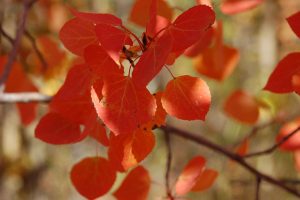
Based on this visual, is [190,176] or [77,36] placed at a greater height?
[77,36]

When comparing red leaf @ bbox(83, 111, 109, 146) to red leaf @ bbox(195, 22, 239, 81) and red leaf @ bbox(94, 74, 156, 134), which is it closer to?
red leaf @ bbox(94, 74, 156, 134)

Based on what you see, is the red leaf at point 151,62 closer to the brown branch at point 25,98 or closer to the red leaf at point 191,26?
the red leaf at point 191,26

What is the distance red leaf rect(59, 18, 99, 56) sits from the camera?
2.33 ft

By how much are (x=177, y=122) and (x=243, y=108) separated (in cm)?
336

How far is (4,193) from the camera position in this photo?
284 cm

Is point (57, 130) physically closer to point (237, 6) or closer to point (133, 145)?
point (133, 145)

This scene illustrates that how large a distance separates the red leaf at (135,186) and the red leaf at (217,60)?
276mm

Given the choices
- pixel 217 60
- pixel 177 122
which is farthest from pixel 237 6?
pixel 177 122

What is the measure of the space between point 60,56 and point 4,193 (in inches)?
67.7

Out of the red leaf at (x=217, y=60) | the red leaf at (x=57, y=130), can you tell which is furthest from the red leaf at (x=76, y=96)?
the red leaf at (x=217, y=60)

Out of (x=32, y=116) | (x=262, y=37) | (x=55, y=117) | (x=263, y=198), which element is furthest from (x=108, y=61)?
(x=262, y=37)

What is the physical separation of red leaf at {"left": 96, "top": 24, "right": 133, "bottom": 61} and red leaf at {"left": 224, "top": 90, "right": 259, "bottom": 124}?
67cm

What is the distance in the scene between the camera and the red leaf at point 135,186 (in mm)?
922

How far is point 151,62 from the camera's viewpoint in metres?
0.59
